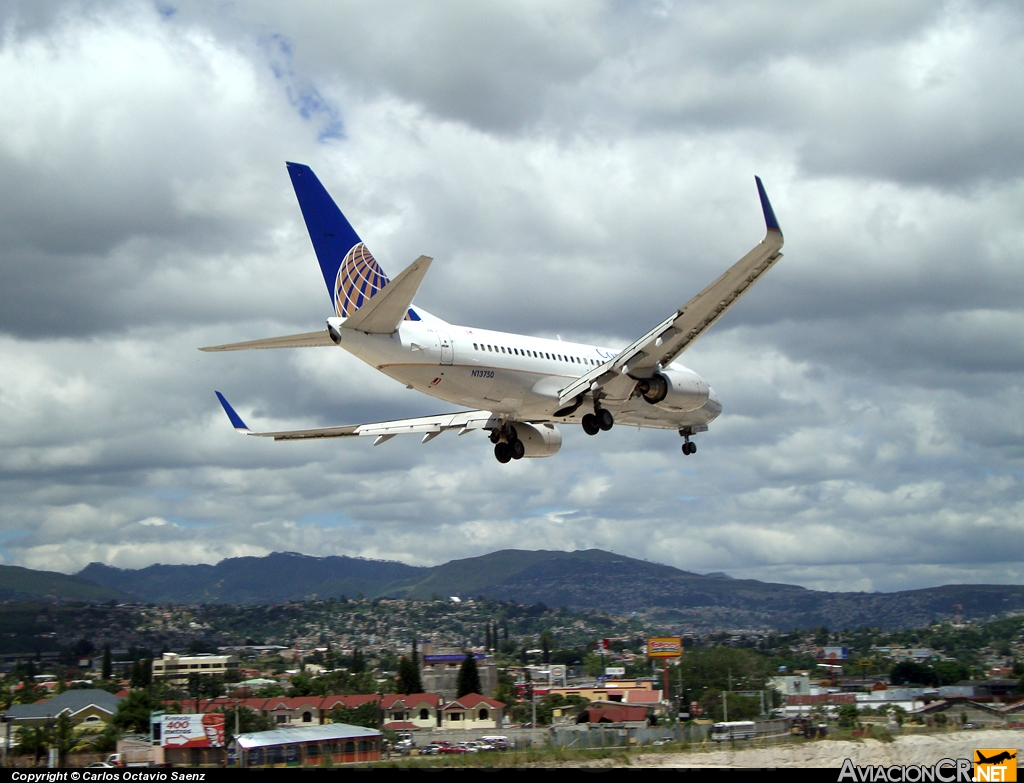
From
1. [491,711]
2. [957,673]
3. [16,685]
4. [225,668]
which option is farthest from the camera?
[225,668]

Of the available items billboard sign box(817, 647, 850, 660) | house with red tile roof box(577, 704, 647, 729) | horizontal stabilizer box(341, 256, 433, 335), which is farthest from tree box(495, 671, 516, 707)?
horizontal stabilizer box(341, 256, 433, 335)

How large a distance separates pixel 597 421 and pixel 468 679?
28.0 meters

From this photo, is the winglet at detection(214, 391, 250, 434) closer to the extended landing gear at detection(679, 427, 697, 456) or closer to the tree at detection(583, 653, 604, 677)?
the extended landing gear at detection(679, 427, 697, 456)

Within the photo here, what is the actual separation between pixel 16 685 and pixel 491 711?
3070 centimetres

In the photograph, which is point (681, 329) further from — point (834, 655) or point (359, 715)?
point (834, 655)

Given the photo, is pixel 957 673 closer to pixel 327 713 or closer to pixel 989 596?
pixel 327 713

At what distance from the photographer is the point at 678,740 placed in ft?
113

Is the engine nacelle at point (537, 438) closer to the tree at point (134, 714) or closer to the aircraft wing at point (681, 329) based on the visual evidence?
the aircraft wing at point (681, 329)

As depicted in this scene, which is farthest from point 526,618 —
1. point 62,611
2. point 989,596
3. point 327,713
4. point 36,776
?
point 36,776

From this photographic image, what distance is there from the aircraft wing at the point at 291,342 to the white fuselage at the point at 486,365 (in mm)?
564

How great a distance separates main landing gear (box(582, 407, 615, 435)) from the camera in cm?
3578

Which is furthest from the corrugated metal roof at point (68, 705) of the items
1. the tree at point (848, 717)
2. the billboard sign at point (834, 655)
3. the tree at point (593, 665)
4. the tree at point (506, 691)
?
the billboard sign at point (834, 655)

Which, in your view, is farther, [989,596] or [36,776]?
[989,596]

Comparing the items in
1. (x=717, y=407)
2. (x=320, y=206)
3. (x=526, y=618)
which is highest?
(x=320, y=206)
